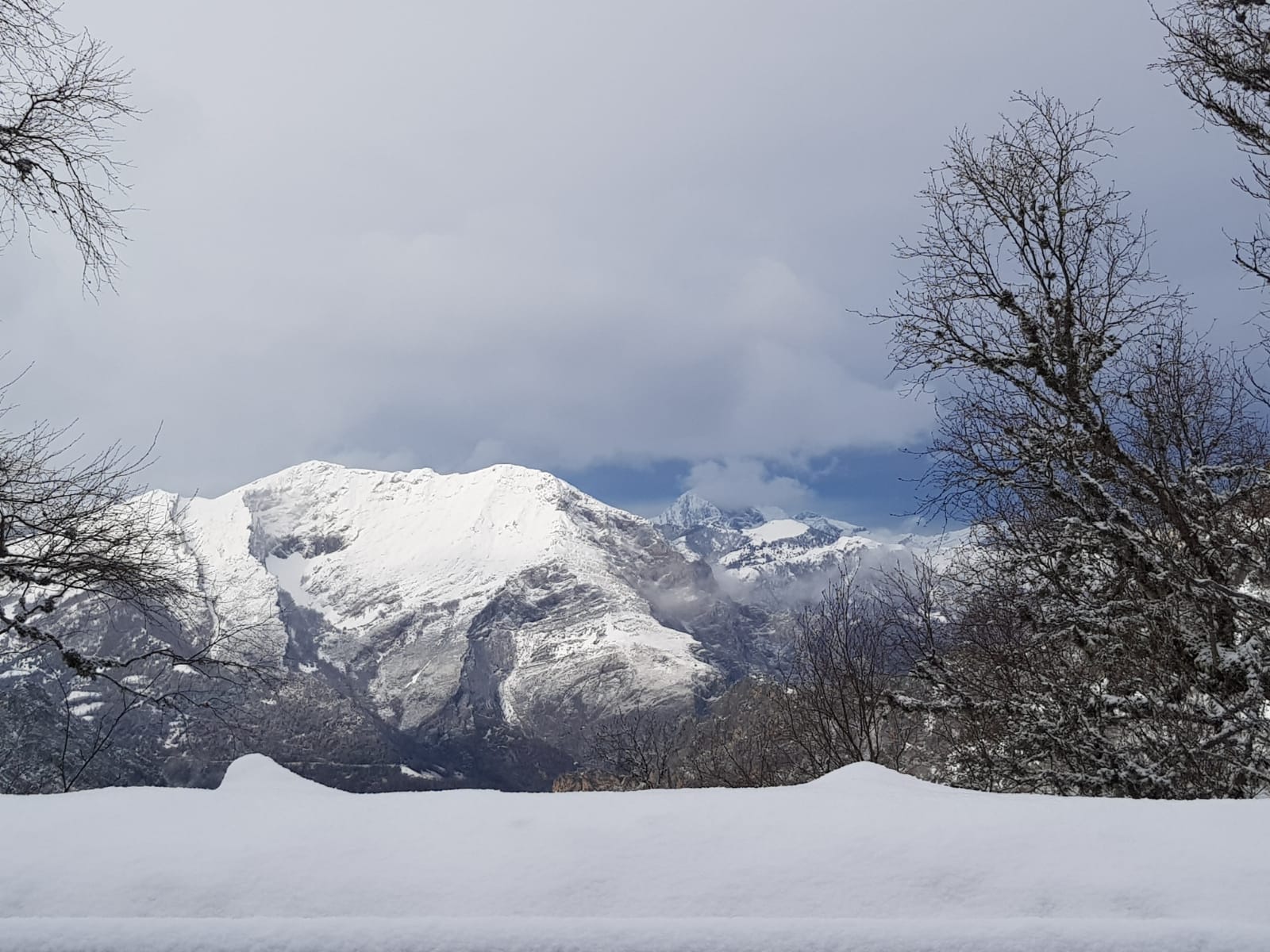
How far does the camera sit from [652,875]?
2285mm

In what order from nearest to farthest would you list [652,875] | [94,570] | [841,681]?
1. [652,875]
2. [94,570]
3. [841,681]

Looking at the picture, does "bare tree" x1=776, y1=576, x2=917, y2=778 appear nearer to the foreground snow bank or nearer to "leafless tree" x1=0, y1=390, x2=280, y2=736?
"leafless tree" x1=0, y1=390, x2=280, y2=736

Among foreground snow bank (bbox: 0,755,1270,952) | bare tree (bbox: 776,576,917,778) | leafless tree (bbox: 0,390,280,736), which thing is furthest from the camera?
bare tree (bbox: 776,576,917,778)

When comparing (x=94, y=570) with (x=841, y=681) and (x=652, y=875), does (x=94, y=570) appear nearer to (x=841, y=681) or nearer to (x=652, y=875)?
(x=652, y=875)

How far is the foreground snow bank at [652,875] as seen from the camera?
204cm

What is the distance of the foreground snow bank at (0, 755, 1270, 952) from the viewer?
204cm

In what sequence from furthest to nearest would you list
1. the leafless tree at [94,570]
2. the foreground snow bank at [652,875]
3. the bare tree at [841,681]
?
the bare tree at [841,681] < the leafless tree at [94,570] < the foreground snow bank at [652,875]

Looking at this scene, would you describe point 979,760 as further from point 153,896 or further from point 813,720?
point 153,896

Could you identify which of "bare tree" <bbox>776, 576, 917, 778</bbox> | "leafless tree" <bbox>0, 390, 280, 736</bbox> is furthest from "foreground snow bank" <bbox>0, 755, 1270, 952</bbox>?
"bare tree" <bbox>776, 576, 917, 778</bbox>

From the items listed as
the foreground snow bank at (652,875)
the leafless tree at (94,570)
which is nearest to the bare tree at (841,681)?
the leafless tree at (94,570)

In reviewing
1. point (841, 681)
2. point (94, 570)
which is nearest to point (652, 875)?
point (94, 570)

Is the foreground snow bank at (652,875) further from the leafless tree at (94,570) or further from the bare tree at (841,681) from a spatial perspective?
the bare tree at (841,681)

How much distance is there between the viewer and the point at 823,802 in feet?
8.54

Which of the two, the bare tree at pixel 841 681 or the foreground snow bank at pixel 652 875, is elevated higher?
the bare tree at pixel 841 681
